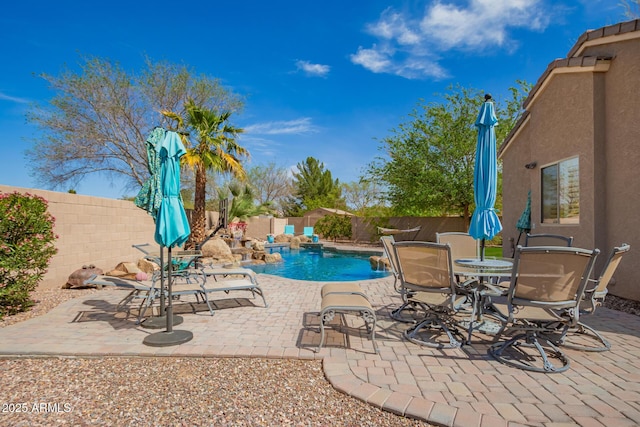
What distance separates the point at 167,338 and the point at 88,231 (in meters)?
5.97

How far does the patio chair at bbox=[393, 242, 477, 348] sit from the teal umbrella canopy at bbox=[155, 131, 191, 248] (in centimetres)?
281

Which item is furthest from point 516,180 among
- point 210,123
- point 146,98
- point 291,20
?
point 146,98

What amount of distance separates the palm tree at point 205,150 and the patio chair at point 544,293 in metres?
11.6

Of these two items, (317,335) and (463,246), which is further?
(463,246)

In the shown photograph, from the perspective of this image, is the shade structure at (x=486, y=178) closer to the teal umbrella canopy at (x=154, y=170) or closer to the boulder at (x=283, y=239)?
the teal umbrella canopy at (x=154, y=170)

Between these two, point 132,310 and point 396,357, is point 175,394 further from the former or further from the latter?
point 132,310

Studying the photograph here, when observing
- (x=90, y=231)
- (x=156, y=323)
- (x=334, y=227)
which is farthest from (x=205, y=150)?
(x=334, y=227)

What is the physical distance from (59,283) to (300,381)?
6.89m

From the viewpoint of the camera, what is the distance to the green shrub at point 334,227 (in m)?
22.7

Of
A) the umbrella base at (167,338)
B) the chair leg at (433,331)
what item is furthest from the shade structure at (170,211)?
the chair leg at (433,331)

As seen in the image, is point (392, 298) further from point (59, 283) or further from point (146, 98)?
point (146, 98)

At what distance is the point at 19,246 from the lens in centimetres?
491

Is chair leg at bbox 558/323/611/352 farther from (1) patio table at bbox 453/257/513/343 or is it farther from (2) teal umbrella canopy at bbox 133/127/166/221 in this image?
(2) teal umbrella canopy at bbox 133/127/166/221

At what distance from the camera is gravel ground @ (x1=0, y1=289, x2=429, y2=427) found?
2.37m
